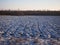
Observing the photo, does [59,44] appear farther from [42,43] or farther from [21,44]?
[21,44]

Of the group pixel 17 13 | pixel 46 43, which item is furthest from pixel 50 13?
pixel 46 43

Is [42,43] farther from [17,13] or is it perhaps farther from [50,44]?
[17,13]

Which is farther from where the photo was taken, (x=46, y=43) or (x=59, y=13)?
(x=59, y=13)

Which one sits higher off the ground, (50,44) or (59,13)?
(50,44)

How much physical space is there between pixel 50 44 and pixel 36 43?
1.58 ft

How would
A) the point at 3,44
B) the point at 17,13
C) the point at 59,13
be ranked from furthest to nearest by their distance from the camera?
the point at 17,13 → the point at 59,13 → the point at 3,44

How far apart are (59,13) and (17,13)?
11073 mm

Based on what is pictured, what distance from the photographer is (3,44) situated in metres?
5.60

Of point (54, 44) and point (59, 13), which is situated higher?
point (54, 44)

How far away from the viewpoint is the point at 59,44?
570cm

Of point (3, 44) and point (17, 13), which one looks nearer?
point (3, 44)

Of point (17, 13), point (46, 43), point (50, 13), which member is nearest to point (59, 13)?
point (50, 13)

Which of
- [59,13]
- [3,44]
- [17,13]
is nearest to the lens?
[3,44]

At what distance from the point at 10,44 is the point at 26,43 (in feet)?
1.83
